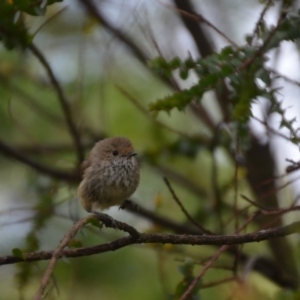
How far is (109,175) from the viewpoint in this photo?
4.32m

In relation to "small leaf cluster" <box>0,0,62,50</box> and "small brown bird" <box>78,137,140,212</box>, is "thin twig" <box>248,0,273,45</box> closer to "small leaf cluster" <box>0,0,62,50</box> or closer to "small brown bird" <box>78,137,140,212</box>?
"small leaf cluster" <box>0,0,62,50</box>

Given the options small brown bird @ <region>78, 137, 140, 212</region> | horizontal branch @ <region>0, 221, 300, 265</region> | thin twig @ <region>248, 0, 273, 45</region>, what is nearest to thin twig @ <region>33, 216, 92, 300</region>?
horizontal branch @ <region>0, 221, 300, 265</region>

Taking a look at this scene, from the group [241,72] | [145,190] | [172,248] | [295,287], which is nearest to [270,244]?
[295,287]

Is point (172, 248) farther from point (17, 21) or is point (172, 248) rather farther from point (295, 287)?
point (17, 21)

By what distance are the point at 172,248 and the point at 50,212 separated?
31.2 inches

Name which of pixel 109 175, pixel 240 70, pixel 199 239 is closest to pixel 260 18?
pixel 240 70

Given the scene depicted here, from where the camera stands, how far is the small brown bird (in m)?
4.23

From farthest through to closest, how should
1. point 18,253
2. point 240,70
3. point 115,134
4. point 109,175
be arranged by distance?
1. point 115,134
2. point 109,175
3. point 240,70
4. point 18,253

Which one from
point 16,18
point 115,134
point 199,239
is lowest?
point 199,239

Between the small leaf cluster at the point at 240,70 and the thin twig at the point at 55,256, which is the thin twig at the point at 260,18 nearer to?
the small leaf cluster at the point at 240,70

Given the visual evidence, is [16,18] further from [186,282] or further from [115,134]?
[115,134]

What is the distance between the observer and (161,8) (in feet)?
18.4

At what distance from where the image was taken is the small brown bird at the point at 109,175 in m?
4.23

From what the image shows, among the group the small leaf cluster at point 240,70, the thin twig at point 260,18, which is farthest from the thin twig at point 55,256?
the thin twig at point 260,18
